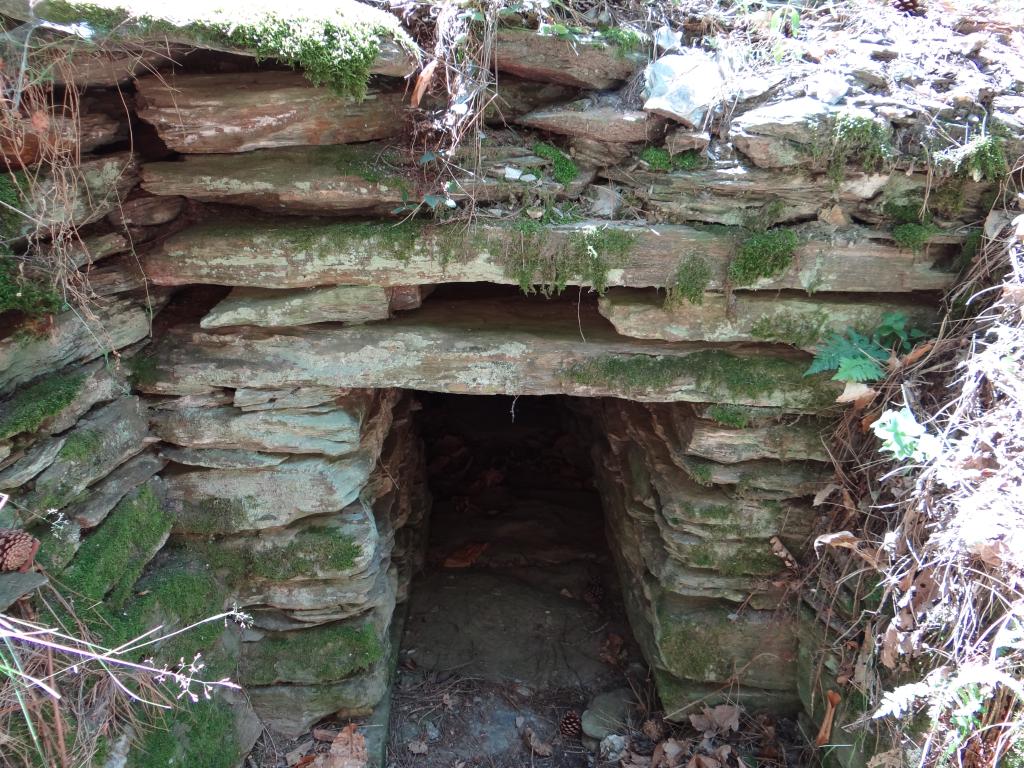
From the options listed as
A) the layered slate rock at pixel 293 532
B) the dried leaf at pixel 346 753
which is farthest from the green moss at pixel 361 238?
the dried leaf at pixel 346 753

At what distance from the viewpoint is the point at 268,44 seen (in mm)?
2244

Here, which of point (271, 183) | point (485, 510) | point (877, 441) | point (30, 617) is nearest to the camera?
point (30, 617)

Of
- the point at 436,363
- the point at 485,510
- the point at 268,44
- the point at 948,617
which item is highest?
the point at 268,44

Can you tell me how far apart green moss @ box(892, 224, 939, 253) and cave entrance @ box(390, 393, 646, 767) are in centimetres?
167

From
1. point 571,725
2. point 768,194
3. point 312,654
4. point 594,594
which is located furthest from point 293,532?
point 768,194

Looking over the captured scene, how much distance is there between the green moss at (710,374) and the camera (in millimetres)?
2969

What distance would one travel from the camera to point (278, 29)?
2254 mm

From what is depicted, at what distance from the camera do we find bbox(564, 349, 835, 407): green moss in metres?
2.97

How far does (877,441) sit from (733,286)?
0.89 meters

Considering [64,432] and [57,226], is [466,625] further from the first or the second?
[57,226]

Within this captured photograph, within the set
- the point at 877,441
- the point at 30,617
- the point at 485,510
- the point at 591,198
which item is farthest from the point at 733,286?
the point at 485,510

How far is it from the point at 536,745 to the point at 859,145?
10.8ft

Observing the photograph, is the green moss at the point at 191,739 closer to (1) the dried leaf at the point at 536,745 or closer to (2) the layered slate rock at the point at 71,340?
(2) the layered slate rock at the point at 71,340

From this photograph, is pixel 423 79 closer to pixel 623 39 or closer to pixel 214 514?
pixel 623 39
